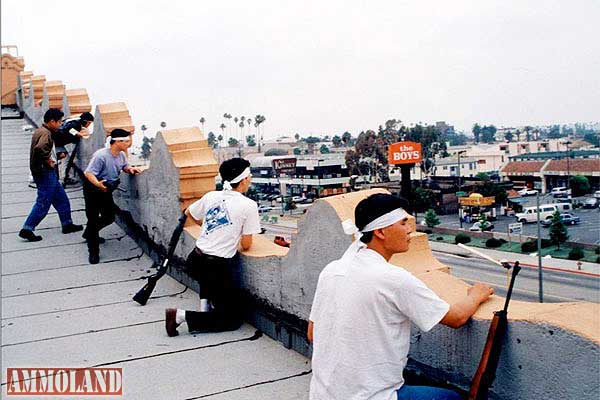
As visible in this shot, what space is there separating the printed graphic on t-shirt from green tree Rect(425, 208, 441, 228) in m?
3.95

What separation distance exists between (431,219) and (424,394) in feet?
19.3

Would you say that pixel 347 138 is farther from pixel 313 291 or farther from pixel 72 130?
pixel 313 291

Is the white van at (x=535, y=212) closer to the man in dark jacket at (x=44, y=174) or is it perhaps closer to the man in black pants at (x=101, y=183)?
the man in black pants at (x=101, y=183)

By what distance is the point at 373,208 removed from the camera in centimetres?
282

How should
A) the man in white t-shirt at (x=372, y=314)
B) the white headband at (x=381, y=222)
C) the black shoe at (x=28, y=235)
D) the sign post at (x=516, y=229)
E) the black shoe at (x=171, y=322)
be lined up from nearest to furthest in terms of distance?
1. the man in white t-shirt at (x=372, y=314)
2. the white headband at (x=381, y=222)
3. the black shoe at (x=171, y=322)
4. the sign post at (x=516, y=229)
5. the black shoe at (x=28, y=235)

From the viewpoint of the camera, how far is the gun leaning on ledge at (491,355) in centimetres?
275

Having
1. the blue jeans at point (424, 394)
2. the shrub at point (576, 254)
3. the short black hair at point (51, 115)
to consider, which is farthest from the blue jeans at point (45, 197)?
the shrub at point (576, 254)

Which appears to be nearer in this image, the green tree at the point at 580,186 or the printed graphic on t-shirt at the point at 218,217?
the printed graphic on t-shirt at the point at 218,217

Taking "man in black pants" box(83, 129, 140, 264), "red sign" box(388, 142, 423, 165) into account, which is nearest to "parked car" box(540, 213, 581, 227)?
"red sign" box(388, 142, 423, 165)

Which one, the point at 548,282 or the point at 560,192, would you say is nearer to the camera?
the point at 560,192

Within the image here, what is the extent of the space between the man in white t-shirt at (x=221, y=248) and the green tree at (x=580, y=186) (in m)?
3.65

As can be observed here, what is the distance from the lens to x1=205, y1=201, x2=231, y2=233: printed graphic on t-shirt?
16.4 feet

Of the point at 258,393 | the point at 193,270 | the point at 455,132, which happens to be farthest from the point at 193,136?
the point at 455,132

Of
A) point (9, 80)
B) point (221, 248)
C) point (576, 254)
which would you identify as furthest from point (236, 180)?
point (9, 80)
